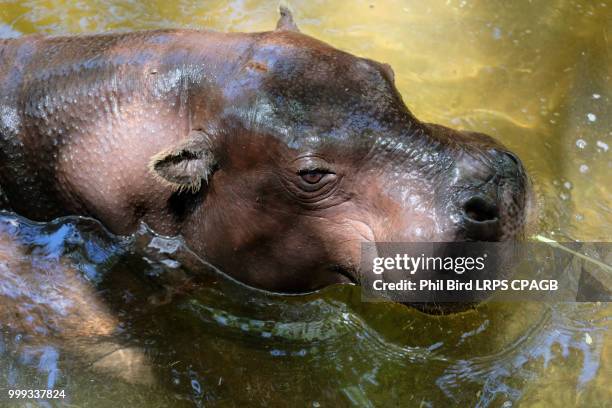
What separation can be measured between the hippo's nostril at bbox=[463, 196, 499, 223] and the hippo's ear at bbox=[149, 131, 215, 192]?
168 cm

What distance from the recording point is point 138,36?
4.87 metres

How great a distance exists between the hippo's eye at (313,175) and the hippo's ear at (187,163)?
0.70 meters

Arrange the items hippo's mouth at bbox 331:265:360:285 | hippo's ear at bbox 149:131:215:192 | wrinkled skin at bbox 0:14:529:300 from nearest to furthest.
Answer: wrinkled skin at bbox 0:14:529:300 → hippo's ear at bbox 149:131:215:192 → hippo's mouth at bbox 331:265:360:285

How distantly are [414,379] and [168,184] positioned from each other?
2220 mm

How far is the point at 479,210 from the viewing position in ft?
12.2

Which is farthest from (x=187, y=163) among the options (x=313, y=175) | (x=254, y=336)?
(x=254, y=336)

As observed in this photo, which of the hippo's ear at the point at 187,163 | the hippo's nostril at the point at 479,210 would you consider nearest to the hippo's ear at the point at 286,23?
the hippo's ear at the point at 187,163

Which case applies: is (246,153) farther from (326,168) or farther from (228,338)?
(228,338)

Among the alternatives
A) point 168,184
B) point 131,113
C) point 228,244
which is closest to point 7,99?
point 131,113

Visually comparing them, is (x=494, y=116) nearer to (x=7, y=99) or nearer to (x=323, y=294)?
(x=323, y=294)

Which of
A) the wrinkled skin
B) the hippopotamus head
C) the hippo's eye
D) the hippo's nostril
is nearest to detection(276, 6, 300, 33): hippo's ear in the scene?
the wrinkled skin

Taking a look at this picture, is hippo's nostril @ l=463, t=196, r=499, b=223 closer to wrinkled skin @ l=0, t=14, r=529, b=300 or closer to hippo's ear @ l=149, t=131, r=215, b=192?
wrinkled skin @ l=0, t=14, r=529, b=300

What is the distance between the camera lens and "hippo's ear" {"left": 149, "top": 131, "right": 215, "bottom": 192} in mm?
4266

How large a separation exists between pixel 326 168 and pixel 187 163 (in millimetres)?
956
